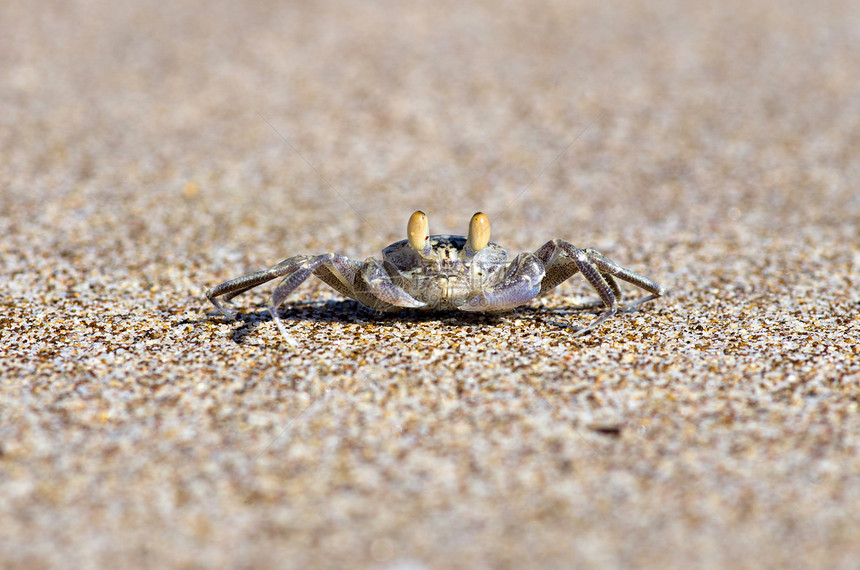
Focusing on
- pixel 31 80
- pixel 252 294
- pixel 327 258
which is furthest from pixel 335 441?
pixel 31 80

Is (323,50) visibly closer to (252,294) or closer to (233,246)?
(233,246)

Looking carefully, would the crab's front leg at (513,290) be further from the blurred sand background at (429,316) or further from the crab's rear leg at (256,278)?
the crab's rear leg at (256,278)

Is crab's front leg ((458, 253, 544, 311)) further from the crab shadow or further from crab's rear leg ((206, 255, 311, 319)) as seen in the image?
Answer: crab's rear leg ((206, 255, 311, 319))

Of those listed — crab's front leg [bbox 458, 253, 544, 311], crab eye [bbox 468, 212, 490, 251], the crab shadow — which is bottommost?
the crab shadow

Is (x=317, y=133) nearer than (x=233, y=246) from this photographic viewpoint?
No

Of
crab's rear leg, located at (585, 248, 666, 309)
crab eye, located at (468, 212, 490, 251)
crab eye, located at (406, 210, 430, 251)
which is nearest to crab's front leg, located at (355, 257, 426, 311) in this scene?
crab eye, located at (406, 210, 430, 251)

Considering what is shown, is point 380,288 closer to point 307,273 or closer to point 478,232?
point 307,273

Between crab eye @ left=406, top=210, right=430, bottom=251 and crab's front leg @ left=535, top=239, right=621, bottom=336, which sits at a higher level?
crab eye @ left=406, top=210, right=430, bottom=251

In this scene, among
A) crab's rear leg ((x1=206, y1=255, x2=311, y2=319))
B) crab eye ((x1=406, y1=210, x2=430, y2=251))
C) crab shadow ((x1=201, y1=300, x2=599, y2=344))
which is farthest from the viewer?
crab shadow ((x1=201, y1=300, x2=599, y2=344))

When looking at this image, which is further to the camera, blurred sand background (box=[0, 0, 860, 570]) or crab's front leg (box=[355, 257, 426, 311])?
crab's front leg (box=[355, 257, 426, 311])
